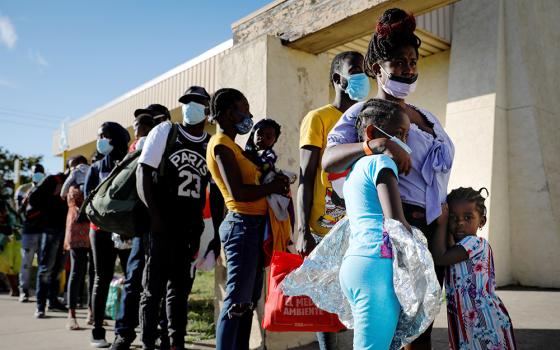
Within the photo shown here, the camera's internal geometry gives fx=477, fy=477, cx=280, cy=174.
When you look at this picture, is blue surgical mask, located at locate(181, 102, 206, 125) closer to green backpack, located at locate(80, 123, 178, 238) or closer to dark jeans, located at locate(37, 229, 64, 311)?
green backpack, located at locate(80, 123, 178, 238)

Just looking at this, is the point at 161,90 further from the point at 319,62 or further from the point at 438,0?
the point at 438,0

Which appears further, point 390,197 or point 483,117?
point 483,117

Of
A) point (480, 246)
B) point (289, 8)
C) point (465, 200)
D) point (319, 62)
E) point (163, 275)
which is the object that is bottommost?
point (163, 275)

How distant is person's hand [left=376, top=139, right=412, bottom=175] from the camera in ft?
5.79

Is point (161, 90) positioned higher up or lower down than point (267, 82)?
higher up

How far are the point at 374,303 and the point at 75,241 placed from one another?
164 inches

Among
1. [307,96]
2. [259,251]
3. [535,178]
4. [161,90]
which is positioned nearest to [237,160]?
[259,251]

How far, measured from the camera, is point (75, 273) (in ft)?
15.5

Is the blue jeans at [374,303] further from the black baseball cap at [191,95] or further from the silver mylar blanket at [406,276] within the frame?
the black baseball cap at [191,95]

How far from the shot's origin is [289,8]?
154 inches

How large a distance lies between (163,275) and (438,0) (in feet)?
8.36

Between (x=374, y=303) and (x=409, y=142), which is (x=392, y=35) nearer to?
(x=409, y=142)

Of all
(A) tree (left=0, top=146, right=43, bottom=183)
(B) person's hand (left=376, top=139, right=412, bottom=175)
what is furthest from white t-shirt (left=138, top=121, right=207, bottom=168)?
(A) tree (left=0, top=146, right=43, bottom=183)

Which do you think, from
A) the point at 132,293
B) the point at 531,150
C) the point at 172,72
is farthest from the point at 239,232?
the point at 172,72
